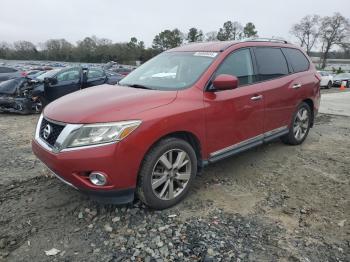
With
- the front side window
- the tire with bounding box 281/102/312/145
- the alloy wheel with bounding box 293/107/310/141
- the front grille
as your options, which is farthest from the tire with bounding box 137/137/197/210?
the front side window

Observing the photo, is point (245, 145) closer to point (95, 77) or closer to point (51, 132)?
point (51, 132)

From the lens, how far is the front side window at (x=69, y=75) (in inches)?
406

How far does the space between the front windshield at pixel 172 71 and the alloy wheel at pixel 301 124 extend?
2.37 meters

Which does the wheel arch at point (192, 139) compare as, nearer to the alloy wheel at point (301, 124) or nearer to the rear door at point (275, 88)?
the rear door at point (275, 88)

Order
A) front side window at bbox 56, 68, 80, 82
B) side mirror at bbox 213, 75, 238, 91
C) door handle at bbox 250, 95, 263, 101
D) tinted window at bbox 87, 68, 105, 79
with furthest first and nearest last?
tinted window at bbox 87, 68, 105, 79
front side window at bbox 56, 68, 80, 82
door handle at bbox 250, 95, 263, 101
side mirror at bbox 213, 75, 238, 91

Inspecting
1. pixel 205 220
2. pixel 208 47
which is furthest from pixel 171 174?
pixel 208 47

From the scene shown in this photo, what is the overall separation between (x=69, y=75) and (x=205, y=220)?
853 centimetres

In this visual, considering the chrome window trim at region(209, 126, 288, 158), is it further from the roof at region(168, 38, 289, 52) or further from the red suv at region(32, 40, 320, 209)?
the roof at region(168, 38, 289, 52)

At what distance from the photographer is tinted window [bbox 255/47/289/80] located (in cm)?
462

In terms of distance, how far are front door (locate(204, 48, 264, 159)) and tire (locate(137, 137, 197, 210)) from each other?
39cm

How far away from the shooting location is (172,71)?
416 cm

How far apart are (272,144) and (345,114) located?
200 inches

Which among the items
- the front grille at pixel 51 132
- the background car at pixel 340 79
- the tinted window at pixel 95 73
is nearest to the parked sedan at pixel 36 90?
the tinted window at pixel 95 73

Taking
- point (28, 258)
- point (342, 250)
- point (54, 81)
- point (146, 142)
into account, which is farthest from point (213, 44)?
point (54, 81)
